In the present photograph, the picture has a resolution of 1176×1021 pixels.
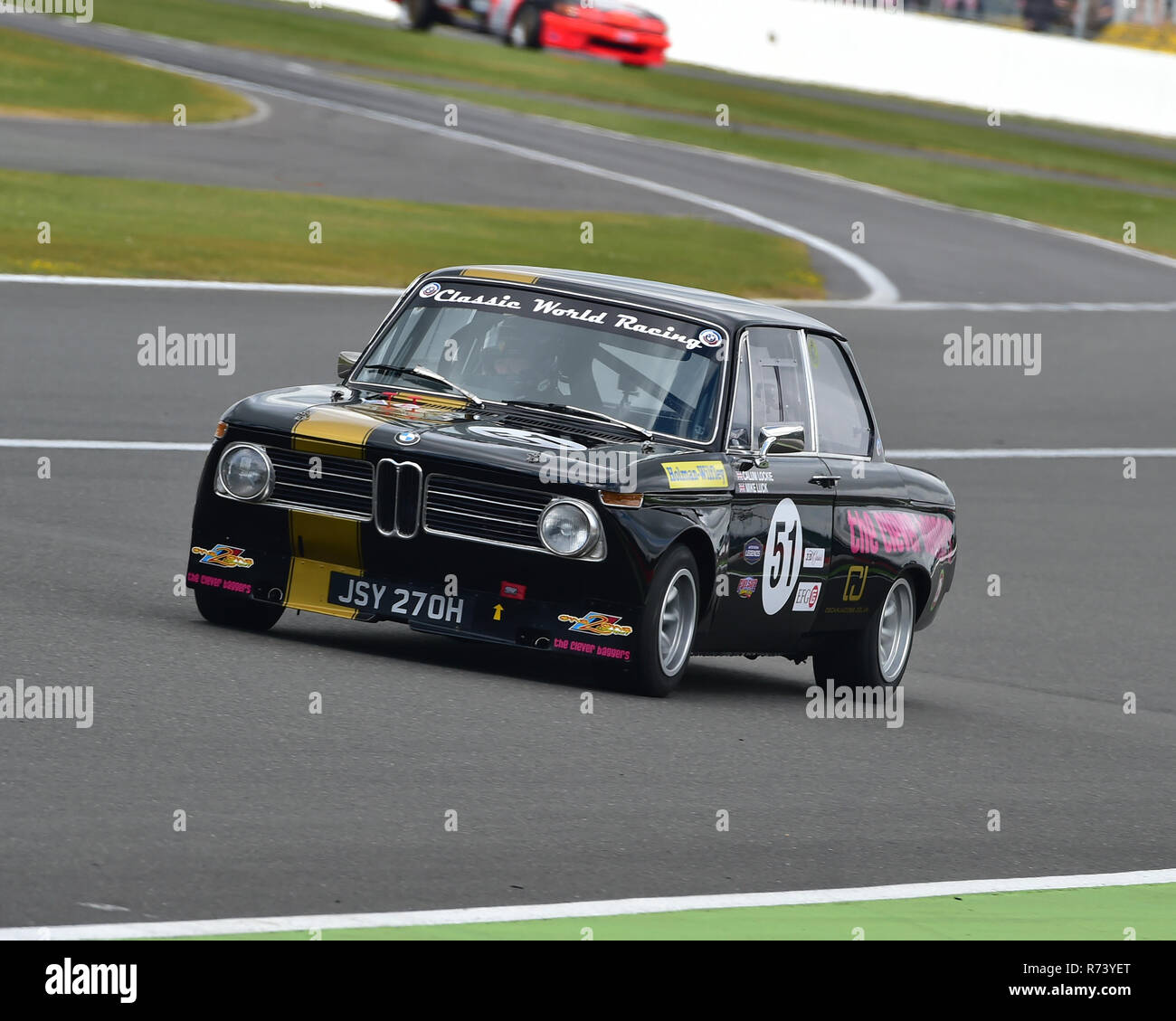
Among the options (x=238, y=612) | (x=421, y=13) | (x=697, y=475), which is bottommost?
(x=238, y=612)

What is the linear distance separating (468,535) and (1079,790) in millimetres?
2544

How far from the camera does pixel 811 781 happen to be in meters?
8.12

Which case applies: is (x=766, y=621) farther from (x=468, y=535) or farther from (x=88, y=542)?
(x=88, y=542)

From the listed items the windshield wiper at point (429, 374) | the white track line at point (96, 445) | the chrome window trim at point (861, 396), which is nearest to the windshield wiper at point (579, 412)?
the windshield wiper at point (429, 374)

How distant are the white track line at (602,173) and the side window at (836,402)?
15.5m

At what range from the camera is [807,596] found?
9.90 meters

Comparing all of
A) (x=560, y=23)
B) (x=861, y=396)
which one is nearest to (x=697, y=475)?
(x=861, y=396)

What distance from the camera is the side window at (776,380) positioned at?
9.78m

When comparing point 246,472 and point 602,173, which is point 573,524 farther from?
point 602,173

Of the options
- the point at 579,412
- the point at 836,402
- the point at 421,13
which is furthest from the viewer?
the point at 421,13

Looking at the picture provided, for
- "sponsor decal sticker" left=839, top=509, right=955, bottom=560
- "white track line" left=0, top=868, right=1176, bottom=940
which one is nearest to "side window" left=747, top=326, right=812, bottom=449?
"sponsor decal sticker" left=839, top=509, right=955, bottom=560

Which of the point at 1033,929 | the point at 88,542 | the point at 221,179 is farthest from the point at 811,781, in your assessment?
the point at 221,179

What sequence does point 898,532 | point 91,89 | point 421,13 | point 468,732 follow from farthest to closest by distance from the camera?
point 421,13 → point 91,89 → point 898,532 → point 468,732

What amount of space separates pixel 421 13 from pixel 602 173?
1791cm
